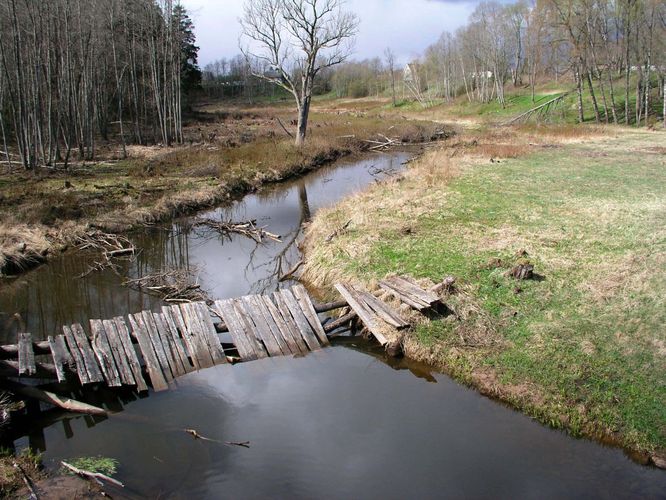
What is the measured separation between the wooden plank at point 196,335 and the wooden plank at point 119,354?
1069mm

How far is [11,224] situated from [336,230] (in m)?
8.45

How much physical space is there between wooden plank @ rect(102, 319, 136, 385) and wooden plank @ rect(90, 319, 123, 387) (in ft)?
0.18

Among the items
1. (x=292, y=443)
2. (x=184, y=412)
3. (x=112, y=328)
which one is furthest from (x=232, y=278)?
(x=292, y=443)

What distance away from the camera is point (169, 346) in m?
8.52

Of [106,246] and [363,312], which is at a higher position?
[106,246]

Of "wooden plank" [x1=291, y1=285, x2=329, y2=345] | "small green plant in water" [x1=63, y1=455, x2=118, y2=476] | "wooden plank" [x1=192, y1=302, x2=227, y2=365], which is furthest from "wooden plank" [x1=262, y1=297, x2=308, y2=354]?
"small green plant in water" [x1=63, y1=455, x2=118, y2=476]

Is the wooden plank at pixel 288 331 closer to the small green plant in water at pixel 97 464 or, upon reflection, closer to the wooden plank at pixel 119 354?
the wooden plank at pixel 119 354

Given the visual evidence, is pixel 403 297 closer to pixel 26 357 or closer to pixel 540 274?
pixel 540 274

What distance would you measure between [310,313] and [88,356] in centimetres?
375

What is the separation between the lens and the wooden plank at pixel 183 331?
8445 millimetres

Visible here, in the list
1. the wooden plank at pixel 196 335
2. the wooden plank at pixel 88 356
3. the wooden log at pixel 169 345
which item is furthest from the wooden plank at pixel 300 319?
the wooden plank at pixel 88 356

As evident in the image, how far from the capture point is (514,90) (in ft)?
193

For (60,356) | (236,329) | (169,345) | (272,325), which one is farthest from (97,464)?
(272,325)

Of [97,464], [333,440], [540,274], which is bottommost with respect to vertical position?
[333,440]
